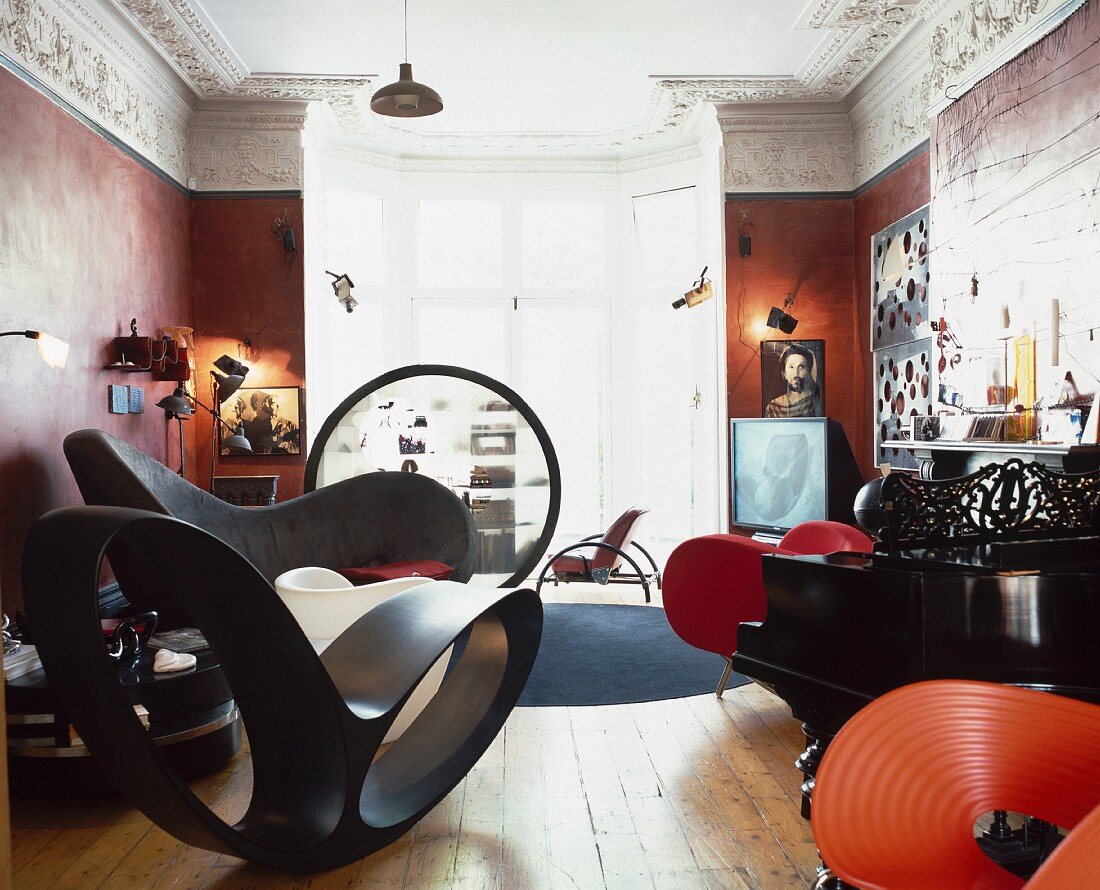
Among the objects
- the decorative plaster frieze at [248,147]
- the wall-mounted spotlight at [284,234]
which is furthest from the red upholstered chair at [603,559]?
the decorative plaster frieze at [248,147]

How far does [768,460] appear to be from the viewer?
6.90m

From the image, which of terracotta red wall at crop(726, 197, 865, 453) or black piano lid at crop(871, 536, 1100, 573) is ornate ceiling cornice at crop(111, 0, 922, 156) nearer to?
terracotta red wall at crop(726, 197, 865, 453)

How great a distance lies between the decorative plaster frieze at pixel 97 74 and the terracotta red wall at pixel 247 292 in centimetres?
48

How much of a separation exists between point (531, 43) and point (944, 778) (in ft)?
19.1

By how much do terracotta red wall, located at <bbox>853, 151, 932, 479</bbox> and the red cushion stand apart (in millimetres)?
3526

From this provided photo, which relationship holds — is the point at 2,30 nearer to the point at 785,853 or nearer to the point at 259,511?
the point at 259,511

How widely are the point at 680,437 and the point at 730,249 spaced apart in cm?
182

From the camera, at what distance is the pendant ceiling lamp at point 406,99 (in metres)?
4.92

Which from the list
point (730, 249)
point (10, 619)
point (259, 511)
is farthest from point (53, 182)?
point (730, 249)

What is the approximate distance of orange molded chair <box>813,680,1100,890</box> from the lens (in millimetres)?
1500

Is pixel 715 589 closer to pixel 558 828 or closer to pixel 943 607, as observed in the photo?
pixel 558 828

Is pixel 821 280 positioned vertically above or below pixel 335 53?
below

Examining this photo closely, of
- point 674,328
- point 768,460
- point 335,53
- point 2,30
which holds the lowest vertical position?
point 768,460

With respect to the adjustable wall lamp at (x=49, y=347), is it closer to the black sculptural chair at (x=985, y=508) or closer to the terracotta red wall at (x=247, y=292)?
the terracotta red wall at (x=247, y=292)
